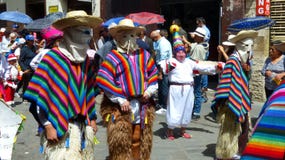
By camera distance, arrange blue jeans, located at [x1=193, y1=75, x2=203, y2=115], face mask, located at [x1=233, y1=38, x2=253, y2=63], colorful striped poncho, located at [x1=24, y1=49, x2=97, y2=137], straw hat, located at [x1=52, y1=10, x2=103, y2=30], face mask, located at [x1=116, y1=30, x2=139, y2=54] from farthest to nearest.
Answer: blue jeans, located at [x1=193, y1=75, x2=203, y2=115]
face mask, located at [x1=233, y1=38, x2=253, y2=63]
face mask, located at [x1=116, y1=30, x2=139, y2=54]
straw hat, located at [x1=52, y1=10, x2=103, y2=30]
colorful striped poncho, located at [x1=24, y1=49, x2=97, y2=137]

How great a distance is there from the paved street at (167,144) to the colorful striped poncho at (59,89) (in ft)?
7.99

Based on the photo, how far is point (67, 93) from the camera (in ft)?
12.6

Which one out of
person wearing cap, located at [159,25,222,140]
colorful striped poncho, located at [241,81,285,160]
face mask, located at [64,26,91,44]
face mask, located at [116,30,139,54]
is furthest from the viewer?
person wearing cap, located at [159,25,222,140]

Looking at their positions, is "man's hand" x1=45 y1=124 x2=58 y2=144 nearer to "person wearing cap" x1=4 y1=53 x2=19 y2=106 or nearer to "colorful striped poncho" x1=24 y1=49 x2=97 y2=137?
"colorful striped poncho" x1=24 y1=49 x2=97 y2=137

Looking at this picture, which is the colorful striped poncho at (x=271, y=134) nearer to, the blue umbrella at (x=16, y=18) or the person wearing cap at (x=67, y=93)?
the person wearing cap at (x=67, y=93)

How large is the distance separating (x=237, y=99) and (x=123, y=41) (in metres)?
1.66

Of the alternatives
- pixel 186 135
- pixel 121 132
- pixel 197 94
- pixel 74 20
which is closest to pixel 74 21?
pixel 74 20

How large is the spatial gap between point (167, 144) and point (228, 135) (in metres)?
1.64

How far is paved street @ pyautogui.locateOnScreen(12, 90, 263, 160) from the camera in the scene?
627 centimetres

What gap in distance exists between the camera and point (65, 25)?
3883mm

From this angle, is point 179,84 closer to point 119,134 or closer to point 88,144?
point 119,134

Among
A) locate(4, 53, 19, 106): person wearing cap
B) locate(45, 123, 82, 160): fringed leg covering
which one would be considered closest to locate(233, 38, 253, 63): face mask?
locate(45, 123, 82, 160): fringed leg covering

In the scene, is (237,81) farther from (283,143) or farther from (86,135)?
(283,143)

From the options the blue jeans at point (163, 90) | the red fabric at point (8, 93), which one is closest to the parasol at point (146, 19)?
the blue jeans at point (163, 90)
